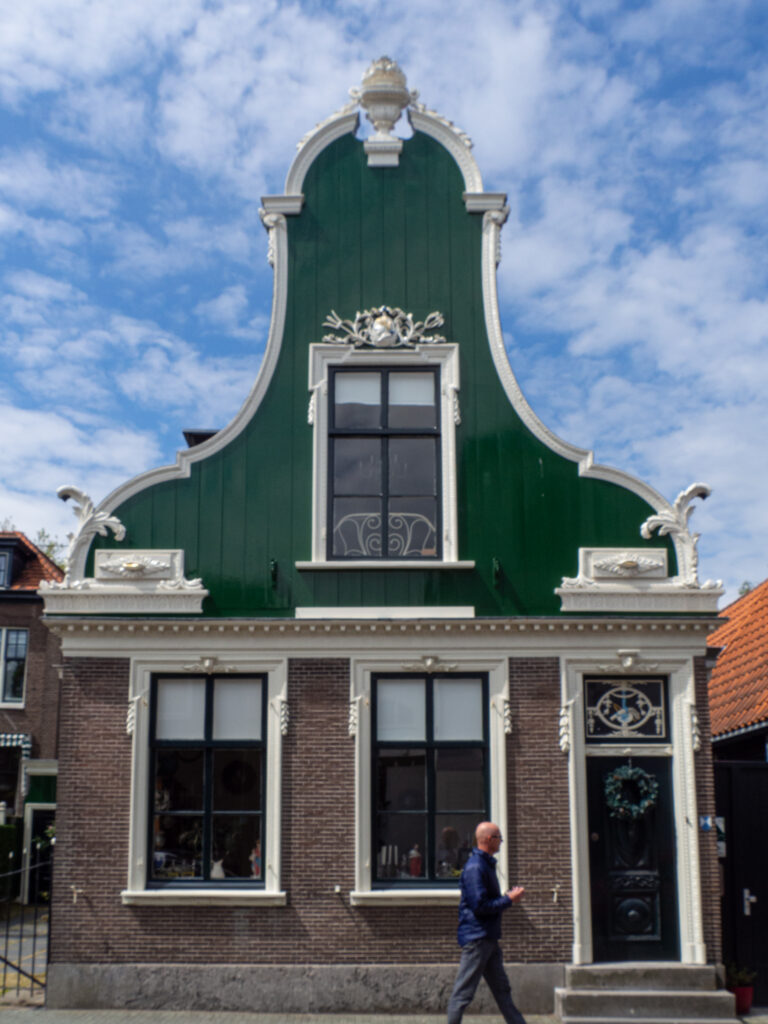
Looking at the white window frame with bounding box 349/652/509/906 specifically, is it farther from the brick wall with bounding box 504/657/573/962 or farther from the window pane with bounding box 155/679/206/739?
the window pane with bounding box 155/679/206/739

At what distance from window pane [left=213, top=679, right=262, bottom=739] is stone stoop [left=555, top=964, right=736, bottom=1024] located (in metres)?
4.44

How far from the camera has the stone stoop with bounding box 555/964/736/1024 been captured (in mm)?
11062

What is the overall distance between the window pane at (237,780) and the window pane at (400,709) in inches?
58.9

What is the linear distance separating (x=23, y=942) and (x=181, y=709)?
297 inches

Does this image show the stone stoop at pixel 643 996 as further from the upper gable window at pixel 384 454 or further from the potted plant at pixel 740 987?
the upper gable window at pixel 384 454

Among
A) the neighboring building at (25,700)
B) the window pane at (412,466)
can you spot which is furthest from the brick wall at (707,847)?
the neighboring building at (25,700)

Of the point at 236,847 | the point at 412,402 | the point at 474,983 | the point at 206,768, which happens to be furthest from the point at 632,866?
the point at 412,402

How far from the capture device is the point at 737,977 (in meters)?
11.7

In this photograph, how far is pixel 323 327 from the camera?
13086mm

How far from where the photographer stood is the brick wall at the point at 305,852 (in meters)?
11.5

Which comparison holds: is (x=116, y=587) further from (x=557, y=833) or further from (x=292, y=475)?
(x=557, y=833)

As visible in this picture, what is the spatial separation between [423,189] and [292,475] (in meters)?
4.16

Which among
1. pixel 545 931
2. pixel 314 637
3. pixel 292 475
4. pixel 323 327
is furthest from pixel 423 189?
pixel 545 931

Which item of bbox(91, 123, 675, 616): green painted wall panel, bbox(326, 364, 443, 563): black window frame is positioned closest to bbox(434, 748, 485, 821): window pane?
bbox(91, 123, 675, 616): green painted wall panel
